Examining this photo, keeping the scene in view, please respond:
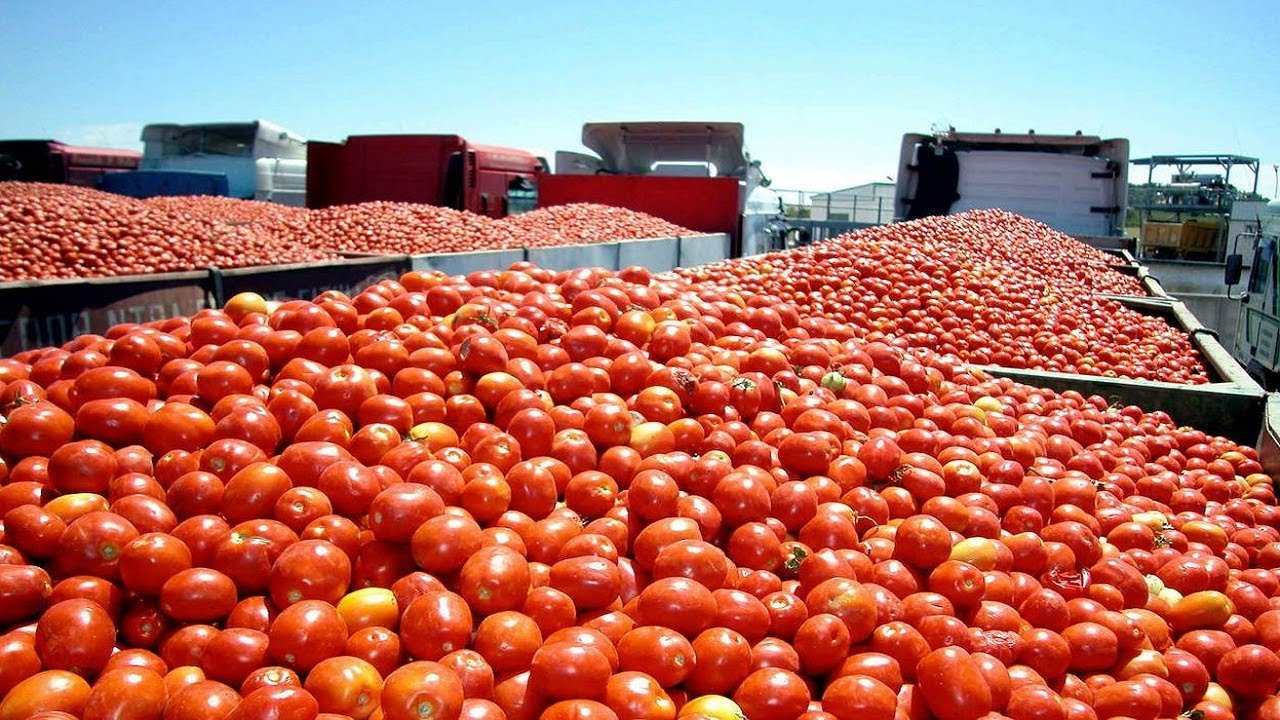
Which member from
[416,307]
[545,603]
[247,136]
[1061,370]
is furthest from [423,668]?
[247,136]

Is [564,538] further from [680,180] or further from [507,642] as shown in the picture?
[680,180]

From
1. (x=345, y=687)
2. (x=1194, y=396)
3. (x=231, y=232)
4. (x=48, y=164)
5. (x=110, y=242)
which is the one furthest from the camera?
(x=48, y=164)

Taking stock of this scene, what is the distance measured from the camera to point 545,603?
6.38ft

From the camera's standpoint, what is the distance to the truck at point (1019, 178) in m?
13.1

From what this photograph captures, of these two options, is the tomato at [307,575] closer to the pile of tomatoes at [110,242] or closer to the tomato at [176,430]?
the tomato at [176,430]

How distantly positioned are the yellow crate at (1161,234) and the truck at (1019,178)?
36.1ft

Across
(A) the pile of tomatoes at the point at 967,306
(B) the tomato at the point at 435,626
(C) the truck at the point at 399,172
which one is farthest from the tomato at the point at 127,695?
(C) the truck at the point at 399,172

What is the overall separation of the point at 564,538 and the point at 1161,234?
2522 cm

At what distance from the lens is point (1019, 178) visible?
13516 mm

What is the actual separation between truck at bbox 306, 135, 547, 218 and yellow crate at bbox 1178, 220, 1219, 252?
62.8 ft

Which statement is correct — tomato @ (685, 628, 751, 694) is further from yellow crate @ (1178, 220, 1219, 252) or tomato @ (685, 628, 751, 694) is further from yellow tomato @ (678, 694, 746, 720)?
yellow crate @ (1178, 220, 1219, 252)

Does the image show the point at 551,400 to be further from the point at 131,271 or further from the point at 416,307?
the point at 131,271

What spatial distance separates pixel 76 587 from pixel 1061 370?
5.97 metres

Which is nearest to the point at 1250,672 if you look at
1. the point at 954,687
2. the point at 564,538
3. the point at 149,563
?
the point at 954,687
